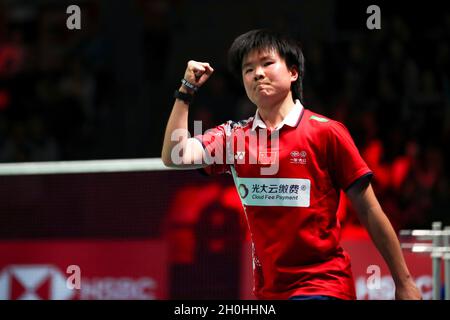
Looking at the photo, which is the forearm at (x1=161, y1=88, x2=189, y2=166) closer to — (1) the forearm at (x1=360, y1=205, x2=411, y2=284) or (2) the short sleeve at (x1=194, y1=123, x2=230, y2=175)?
(2) the short sleeve at (x1=194, y1=123, x2=230, y2=175)

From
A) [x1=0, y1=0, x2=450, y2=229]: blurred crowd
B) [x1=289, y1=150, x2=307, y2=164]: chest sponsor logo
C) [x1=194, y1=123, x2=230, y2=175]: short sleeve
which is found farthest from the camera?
[x1=0, y1=0, x2=450, y2=229]: blurred crowd

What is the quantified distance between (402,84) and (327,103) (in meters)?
0.78

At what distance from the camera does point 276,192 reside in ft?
12.8

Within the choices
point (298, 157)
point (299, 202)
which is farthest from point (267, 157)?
point (299, 202)

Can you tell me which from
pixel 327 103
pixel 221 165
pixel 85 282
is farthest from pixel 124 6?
pixel 221 165

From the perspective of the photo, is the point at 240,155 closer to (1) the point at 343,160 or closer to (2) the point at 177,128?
(2) the point at 177,128

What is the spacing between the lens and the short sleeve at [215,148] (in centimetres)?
409

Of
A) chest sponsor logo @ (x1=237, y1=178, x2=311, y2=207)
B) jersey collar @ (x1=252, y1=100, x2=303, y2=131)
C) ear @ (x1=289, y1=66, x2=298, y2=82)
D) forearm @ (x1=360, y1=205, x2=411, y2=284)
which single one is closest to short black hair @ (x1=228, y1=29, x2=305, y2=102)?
ear @ (x1=289, y1=66, x2=298, y2=82)

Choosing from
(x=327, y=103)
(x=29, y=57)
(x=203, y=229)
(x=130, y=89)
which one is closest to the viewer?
(x=203, y=229)

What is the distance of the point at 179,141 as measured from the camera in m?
3.93

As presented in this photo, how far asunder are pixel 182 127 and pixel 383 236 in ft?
3.01

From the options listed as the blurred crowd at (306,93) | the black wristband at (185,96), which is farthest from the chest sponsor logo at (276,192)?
the blurred crowd at (306,93)

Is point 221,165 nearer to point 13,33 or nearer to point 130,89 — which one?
point 130,89

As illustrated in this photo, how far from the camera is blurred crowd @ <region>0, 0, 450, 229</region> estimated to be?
824cm
